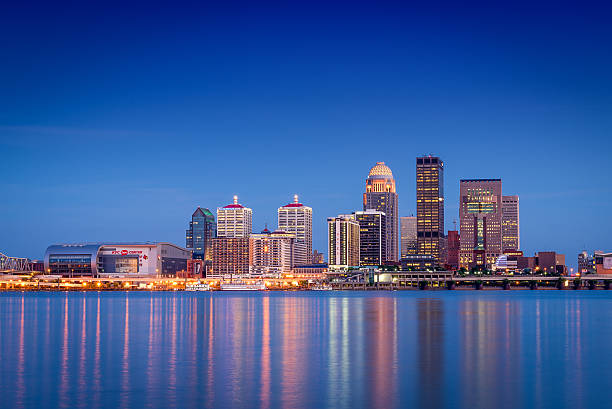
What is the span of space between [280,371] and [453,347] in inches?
799

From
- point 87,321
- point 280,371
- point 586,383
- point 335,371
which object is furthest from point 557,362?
point 87,321

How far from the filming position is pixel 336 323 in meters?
92.1

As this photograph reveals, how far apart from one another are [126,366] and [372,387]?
17984 mm

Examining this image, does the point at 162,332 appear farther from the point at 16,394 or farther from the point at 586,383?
the point at 586,383

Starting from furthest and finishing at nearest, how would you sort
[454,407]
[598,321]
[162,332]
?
[598,321]
[162,332]
[454,407]

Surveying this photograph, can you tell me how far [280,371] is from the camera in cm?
4794

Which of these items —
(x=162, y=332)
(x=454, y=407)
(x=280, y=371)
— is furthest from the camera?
(x=162, y=332)

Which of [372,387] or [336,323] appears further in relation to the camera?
[336,323]

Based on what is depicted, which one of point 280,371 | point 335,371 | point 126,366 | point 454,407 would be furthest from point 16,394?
point 454,407

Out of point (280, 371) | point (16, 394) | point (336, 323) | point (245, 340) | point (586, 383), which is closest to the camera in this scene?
point (16, 394)

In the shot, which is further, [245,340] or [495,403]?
[245,340]

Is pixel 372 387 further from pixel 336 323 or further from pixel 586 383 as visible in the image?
pixel 336 323

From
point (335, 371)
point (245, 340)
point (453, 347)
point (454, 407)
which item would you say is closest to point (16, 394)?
→ point (335, 371)

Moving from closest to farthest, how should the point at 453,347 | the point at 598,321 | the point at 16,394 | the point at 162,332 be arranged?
the point at 16,394 < the point at 453,347 < the point at 162,332 < the point at 598,321
